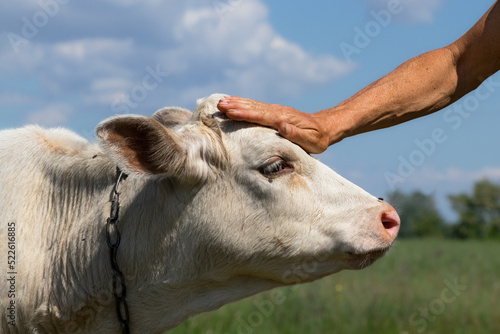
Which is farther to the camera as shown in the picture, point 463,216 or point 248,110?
point 463,216

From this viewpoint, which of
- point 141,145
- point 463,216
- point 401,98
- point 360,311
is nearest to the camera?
point 141,145

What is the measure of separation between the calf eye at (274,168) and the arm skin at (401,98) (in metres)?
0.18

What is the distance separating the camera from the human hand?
4.11 meters

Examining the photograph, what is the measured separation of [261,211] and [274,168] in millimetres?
289

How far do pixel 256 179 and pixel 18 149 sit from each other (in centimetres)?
165

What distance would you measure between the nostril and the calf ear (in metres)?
1.33

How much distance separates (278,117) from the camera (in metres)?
4.13

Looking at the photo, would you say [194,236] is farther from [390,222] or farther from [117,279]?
[390,222]

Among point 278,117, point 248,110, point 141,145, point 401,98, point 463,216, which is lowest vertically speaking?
point 463,216

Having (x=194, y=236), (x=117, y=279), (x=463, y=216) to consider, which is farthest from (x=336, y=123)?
(x=463, y=216)

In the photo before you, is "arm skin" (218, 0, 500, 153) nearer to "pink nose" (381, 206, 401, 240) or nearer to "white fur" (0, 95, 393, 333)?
"white fur" (0, 95, 393, 333)

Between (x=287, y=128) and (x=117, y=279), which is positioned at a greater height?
(x=287, y=128)

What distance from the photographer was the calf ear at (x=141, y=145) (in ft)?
12.7

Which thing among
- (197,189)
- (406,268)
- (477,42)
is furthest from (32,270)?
(406,268)
